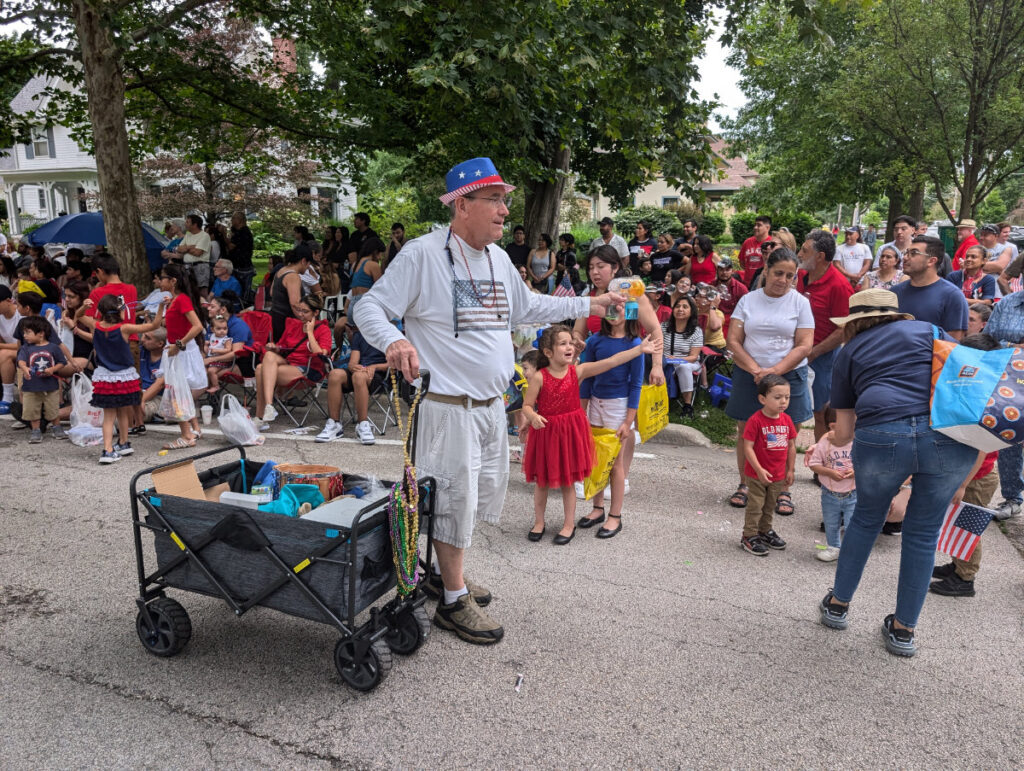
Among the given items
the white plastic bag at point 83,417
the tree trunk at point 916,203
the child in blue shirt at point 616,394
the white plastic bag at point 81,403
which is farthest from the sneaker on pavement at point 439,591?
the tree trunk at point 916,203

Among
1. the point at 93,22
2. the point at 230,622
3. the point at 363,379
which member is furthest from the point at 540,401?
the point at 93,22

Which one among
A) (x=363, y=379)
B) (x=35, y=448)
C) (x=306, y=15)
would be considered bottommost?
(x=35, y=448)

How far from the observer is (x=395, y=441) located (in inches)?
303

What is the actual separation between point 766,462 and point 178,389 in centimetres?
576

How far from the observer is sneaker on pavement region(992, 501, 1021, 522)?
214 inches

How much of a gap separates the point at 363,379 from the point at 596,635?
184 inches

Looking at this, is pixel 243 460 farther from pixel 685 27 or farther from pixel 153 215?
pixel 153 215

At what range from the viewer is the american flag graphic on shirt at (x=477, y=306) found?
352 cm

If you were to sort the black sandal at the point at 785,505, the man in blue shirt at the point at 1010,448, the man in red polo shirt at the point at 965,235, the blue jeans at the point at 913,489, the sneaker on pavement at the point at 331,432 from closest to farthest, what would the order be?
1. the blue jeans at the point at 913,489
2. the man in blue shirt at the point at 1010,448
3. the black sandal at the point at 785,505
4. the sneaker on pavement at the point at 331,432
5. the man in red polo shirt at the point at 965,235

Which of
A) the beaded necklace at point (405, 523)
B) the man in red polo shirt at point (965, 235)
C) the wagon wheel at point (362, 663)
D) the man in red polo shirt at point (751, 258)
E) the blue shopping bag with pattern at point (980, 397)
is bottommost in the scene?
the wagon wheel at point (362, 663)

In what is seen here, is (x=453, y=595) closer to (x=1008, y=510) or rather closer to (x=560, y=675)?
(x=560, y=675)

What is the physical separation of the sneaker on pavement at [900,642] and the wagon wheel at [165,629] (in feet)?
11.5

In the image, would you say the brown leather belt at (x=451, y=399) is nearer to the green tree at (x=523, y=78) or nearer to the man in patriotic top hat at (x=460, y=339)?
the man in patriotic top hat at (x=460, y=339)

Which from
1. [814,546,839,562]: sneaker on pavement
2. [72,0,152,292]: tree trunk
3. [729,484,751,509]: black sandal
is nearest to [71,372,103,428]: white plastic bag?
[72,0,152,292]: tree trunk
